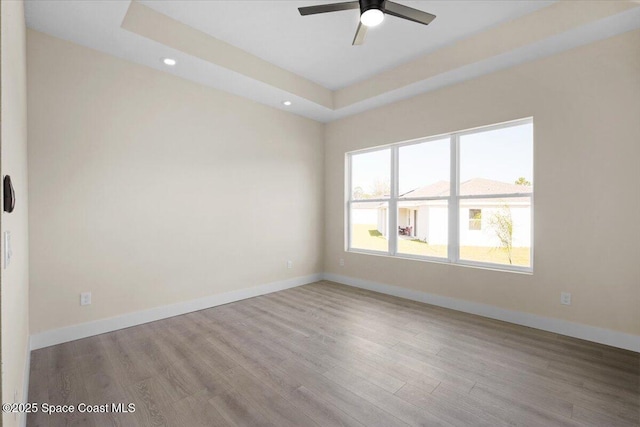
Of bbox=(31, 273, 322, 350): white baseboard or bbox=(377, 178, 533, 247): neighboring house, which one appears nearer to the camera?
bbox=(31, 273, 322, 350): white baseboard

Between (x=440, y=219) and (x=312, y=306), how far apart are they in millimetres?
2072

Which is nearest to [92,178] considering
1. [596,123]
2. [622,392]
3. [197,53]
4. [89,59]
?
[89,59]

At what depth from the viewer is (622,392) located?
2.04 metres

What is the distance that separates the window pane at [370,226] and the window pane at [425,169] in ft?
1.59

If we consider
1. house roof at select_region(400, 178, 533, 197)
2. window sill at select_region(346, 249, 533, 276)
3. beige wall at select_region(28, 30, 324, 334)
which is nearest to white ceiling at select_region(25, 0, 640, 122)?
beige wall at select_region(28, 30, 324, 334)

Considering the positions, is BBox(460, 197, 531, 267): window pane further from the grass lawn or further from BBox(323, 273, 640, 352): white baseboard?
BBox(323, 273, 640, 352): white baseboard

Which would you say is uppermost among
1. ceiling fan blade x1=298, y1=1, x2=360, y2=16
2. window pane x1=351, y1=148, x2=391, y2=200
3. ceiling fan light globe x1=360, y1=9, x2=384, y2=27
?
ceiling fan blade x1=298, y1=1, x2=360, y2=16

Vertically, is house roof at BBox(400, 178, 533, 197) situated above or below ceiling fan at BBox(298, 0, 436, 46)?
below

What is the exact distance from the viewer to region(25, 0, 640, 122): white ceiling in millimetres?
2561

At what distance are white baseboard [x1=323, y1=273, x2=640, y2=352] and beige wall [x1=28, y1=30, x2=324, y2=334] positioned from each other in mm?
1853

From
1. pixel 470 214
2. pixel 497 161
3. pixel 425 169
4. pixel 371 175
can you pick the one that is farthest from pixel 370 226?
pixel 497 161

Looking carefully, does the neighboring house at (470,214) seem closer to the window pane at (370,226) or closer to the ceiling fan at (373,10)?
the window pane at (370,226)

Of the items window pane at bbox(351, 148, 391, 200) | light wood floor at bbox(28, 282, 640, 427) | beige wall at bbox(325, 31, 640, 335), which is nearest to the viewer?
light wood floor at bbox(28, 282, 640, 427)

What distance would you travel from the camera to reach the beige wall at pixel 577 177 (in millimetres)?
2693
